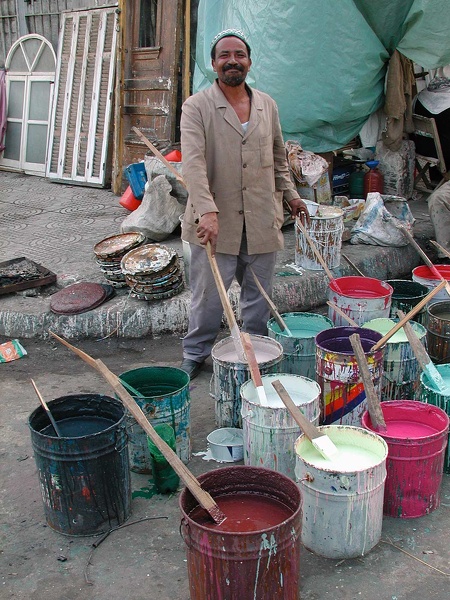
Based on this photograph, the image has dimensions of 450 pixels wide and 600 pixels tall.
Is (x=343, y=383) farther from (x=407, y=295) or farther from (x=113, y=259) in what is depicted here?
(x=113, y=259)

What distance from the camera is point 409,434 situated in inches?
140

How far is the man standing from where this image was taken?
13.6 ft

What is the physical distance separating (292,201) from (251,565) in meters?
2.81

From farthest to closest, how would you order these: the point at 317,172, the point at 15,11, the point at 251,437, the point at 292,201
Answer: the point at 15,11 < the point at 317,172 < the point at 292,201 < the point at 251,437

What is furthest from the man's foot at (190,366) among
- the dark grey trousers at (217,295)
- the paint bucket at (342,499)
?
the paint bucket at (342,499)

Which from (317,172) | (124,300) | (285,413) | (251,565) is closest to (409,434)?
(285,413)

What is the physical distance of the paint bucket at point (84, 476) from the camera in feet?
10.4

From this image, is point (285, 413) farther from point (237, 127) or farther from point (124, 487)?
point (237, 127)

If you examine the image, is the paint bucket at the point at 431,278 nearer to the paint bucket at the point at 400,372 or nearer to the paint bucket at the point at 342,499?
the paint bucket at the point at 400,372

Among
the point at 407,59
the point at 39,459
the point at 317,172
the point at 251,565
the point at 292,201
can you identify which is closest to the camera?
→ the point at 251,565

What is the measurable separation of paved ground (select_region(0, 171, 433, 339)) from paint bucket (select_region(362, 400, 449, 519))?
8.35 feet

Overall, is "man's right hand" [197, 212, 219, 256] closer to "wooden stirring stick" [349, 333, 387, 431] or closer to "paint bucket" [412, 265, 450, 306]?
"wooden stirring stick" [349, 333, 387, 431]

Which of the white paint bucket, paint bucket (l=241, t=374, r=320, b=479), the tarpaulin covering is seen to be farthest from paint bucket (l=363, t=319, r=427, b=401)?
the tarpaulin covering

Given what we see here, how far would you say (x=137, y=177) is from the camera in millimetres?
7785
